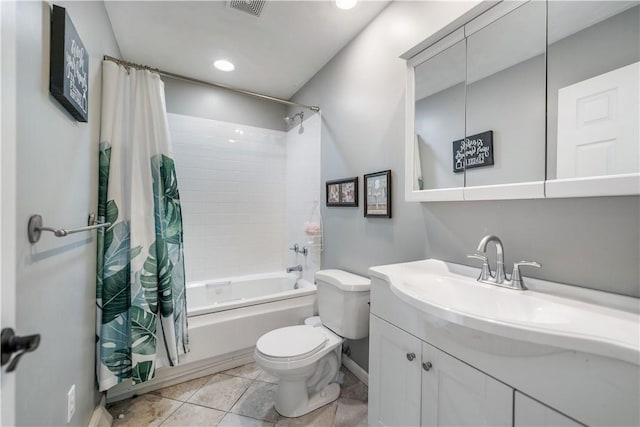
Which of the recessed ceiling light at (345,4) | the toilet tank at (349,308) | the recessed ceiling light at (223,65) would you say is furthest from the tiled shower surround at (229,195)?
the recessed ceiling light at (345,4)

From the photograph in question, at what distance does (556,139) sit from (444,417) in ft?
3.68

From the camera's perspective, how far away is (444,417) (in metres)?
0.97

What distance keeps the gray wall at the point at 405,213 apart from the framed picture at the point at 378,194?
0.15 ft

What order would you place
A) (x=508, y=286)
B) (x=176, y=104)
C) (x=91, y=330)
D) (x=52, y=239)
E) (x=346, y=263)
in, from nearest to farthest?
(x=52, y=239) < (x=508, y=286) < (x=91, y=330) < (x=346, y=263) < (x=176, y=104)

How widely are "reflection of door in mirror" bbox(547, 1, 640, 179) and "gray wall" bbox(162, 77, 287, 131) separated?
2495mm

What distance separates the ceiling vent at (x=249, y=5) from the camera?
1.65 meters

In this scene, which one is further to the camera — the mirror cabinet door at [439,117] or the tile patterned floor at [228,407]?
the tile patterned floor at [228,407]

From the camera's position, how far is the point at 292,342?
5.17 feet

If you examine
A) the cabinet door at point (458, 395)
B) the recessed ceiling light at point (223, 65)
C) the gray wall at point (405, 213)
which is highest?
the recessed ceiling light at point (223, 65)

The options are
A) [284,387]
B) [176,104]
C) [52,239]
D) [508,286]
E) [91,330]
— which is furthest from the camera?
[176,104]

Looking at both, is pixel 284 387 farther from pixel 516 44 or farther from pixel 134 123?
pixel 516 44

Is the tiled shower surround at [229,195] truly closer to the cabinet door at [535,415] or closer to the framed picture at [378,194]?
the framed picture at [378,194]

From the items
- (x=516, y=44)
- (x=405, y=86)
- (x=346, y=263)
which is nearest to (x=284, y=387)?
(x=346, y=263)

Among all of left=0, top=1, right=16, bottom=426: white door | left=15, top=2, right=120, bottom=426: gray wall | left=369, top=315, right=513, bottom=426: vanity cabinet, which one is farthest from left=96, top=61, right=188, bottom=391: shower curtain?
left=369, top=315, right=513, bottom=426: vanity cabinet
